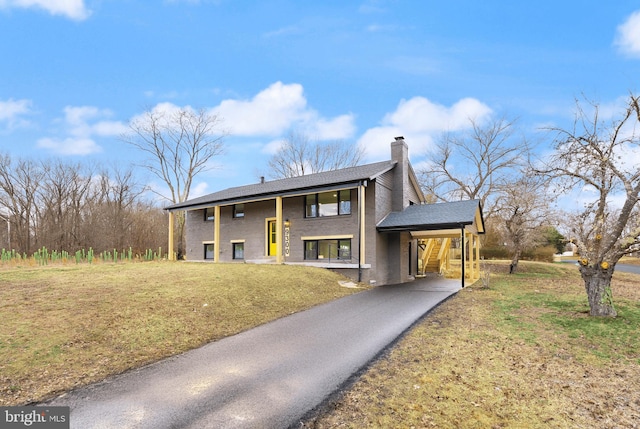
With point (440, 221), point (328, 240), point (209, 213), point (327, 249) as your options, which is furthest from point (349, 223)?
point (209, 213)

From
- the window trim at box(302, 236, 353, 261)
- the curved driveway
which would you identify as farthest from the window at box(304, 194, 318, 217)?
the curved driveway

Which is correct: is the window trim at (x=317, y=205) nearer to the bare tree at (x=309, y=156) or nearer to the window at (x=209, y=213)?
the window at (x=209, y=213)

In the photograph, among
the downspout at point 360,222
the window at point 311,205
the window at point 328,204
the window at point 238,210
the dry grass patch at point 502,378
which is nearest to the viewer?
the dry grass patch at point 502,378

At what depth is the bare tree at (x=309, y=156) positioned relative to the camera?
128 feet

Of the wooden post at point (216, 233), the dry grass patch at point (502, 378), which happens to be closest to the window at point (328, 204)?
the wooden post at point (216, 233)

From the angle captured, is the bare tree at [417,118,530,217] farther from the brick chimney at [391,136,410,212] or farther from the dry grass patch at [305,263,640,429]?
the dry grass patch at [305,263,640,429]

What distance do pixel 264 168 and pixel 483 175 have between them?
82.5ft

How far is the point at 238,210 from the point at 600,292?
1918cm

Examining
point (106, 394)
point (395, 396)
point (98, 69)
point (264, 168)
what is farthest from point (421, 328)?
point (264, 168)

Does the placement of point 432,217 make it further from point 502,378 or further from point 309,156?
point 309,156

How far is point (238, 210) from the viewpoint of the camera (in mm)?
22781

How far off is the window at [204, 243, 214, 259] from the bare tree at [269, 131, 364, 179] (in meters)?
17.1

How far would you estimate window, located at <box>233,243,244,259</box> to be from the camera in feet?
73.2

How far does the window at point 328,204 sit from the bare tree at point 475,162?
66.4 feet
